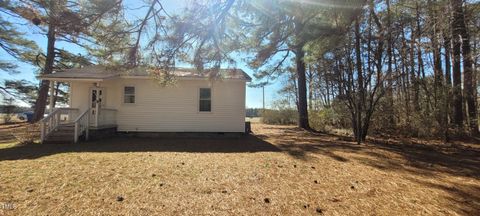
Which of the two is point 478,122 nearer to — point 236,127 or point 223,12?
point 236,127

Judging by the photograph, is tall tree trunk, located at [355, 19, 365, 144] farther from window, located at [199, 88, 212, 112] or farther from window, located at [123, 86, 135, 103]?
window, located at [123, 86, 135, 103]

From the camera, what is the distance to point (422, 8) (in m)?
8.52

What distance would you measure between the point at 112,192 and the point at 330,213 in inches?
125

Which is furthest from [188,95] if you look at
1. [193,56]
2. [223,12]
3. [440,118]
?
[440,118]

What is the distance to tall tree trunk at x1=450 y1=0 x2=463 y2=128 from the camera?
7.59 metres

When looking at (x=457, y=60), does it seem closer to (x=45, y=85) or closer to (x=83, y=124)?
(x=83, y=124)

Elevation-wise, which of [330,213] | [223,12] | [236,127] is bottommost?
[330,213]

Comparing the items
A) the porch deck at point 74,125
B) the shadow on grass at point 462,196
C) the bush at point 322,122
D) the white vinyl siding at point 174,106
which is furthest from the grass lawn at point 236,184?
the bush at point 322,122

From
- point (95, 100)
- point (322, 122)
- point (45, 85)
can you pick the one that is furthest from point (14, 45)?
point (322, 122)

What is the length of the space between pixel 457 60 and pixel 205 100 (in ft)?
34.8

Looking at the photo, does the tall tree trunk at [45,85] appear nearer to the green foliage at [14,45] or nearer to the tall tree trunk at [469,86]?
the green foliage at [14,45]

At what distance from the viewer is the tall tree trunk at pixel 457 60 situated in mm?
7588

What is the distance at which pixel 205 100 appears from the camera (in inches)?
485

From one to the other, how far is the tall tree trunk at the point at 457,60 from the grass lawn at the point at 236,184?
4.03 meters
